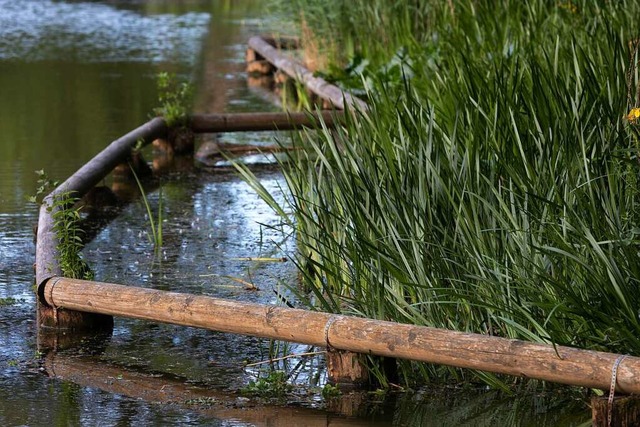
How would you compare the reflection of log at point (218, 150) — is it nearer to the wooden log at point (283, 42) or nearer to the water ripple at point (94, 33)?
the wooden log at point (283, 42)

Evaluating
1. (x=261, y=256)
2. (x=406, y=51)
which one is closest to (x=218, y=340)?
(x=261, y=256)

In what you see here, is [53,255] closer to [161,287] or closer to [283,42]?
[161,287]

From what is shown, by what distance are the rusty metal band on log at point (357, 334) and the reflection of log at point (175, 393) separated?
259 millimetres

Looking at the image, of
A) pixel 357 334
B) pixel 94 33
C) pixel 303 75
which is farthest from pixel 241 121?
pixel 94 33

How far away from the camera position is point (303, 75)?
12.6 m

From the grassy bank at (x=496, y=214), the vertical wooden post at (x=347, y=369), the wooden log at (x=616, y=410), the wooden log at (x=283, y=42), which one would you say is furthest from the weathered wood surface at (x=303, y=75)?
the wooden log at (x=616, y=410)

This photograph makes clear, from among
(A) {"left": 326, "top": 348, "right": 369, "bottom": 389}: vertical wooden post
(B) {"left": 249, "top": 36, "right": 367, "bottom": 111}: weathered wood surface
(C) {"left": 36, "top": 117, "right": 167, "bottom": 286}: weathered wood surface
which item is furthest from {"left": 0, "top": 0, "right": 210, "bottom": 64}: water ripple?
(A) {"left": 326, "top": 348, "right": 369, "bottom": 389}: vertical wooden post

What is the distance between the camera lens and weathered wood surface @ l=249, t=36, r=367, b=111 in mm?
11109

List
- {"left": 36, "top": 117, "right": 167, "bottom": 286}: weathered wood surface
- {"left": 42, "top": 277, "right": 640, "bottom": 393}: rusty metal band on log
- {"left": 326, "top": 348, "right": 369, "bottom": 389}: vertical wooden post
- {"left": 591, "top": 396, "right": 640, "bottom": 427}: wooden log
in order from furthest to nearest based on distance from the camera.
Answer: {"left": 36, "top": 117, "right": 167, "bottom": 286}: weathered wood surface → {"left": 326, "top": 348, "right": 369, "bottom": 389}: vertical wooden post → {"left": 42, "top": 277, "right": 640, "bottom": 393}: rusty metal band on log → {"left": 591, "top": 396, "right": 640, "bottom": 427}: wooden log

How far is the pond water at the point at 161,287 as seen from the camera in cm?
466

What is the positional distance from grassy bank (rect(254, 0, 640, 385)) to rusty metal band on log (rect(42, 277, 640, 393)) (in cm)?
18

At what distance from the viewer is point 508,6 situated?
10.0m

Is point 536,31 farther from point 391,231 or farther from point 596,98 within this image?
point 391,231

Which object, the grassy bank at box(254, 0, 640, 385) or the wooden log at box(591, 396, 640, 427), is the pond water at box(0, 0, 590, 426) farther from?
the wooden log at box(591, 396, 640, 427)
